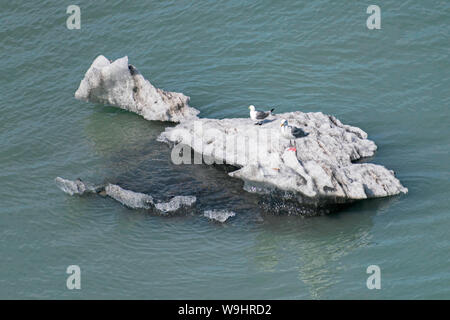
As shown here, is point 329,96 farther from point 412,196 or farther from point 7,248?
point 7,248

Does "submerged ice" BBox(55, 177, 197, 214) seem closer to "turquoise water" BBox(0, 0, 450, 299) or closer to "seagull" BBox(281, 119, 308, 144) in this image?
"turquoise water" BBox(0, 0, 450, 299)

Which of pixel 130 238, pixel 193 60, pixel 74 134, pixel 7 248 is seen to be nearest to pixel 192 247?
pixel 130 238

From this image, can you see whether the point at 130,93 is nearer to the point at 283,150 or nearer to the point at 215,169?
the point at 215,169

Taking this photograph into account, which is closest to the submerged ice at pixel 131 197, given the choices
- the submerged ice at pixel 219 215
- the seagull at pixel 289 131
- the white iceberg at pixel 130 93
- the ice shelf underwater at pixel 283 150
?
the submerged ice at pixel 219 215

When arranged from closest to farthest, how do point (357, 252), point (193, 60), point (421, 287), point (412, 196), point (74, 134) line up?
point (421, 287) < point (357, 252) < point (412, 196) < point (74, 134) < point (193, 60)

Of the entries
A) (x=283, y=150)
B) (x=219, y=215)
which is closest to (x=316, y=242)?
(x=219, y=215)

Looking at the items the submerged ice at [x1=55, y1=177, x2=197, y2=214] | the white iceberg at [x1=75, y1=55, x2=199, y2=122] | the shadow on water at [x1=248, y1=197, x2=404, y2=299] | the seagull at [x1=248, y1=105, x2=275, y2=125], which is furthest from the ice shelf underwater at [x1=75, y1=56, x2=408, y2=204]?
the submerged ice at [x1=55, y1=177, x2=197, y2=214]
